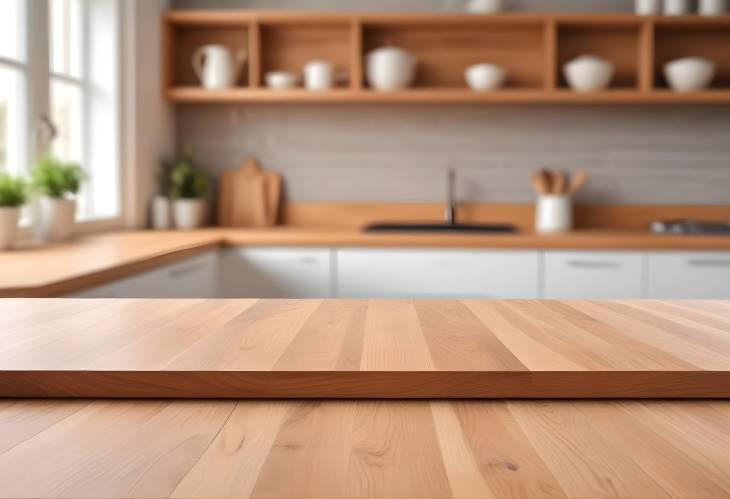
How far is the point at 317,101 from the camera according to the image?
405cm

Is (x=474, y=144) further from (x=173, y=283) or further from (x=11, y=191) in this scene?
(x=11, y=191)

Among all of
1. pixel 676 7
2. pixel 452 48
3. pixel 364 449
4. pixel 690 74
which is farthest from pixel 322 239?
pixel 364 449

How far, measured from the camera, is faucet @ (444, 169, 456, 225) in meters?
4.04

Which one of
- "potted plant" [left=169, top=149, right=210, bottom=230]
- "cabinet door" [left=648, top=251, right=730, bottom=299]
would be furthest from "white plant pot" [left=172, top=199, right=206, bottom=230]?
"cabinet door" [left=648, top=251, right=730, bottom=299]

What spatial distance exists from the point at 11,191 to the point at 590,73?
2584 mm

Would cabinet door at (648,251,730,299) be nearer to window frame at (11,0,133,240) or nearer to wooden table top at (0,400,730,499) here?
window frame at (11,0,133,240)

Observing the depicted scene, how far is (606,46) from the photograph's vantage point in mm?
4047

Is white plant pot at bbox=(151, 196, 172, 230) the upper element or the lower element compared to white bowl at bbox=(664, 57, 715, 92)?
lower

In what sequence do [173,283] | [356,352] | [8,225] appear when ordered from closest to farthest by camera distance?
[356,352] < [8,225] < [173,283]

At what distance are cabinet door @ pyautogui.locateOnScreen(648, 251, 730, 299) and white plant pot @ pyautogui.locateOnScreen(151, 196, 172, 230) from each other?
2234mm

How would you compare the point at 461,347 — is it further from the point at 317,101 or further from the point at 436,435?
the point at 317,101

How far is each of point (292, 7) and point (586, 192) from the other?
1789 mm

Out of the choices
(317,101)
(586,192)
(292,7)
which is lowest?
(586,192)

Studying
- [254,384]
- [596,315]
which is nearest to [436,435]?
[254,384]
